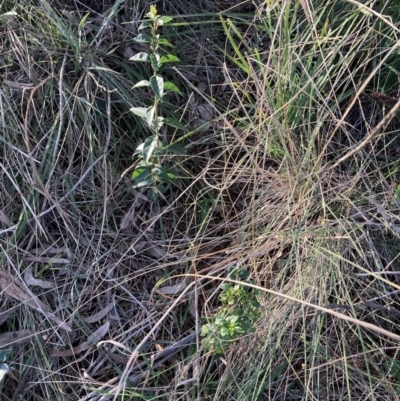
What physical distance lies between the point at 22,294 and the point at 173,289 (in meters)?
0.41

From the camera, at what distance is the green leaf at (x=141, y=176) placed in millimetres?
1680

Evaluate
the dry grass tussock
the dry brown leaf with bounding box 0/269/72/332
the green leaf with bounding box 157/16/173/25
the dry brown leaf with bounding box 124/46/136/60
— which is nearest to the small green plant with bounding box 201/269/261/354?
the dry grass tussock

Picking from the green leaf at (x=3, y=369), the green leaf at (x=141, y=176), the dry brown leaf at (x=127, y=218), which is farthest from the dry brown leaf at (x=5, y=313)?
the green leaf at (x=141, y=176)

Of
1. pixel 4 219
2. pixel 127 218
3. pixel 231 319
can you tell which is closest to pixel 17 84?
A: pixel 4 219

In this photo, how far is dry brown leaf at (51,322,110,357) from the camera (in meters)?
1.70

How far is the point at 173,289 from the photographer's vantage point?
1.73m

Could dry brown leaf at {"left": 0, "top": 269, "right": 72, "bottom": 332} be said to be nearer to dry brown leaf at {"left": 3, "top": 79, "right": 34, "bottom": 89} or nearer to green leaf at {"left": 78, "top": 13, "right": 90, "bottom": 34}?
dry brown leaf at {"left": 3, "top": 79, "right": 34, "bottom": 89}

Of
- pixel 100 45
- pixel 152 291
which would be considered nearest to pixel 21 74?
pixel 100 45

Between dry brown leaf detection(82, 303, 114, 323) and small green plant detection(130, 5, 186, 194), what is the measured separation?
343 mm

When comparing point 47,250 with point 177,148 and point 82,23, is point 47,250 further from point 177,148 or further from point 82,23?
point 82,23

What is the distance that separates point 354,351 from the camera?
5.41 ft

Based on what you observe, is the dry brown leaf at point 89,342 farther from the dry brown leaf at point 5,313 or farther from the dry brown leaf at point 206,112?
the dry brown leaf at point 206,112

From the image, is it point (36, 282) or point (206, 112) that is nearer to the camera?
point (36, 282)

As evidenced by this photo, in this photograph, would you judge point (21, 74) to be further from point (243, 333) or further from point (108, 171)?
point (243, 333)
